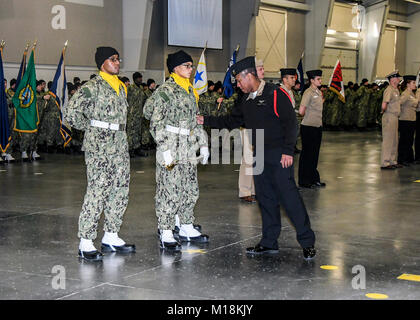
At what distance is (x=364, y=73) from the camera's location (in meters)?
34.6

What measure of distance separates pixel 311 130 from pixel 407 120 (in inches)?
155

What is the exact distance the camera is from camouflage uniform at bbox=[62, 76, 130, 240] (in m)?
5.85

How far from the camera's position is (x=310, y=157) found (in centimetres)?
1062

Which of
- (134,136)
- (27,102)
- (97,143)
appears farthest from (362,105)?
(97,143)

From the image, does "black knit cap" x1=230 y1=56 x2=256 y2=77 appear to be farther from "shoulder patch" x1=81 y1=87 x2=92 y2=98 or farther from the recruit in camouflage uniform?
the recruit in camouflage uniform

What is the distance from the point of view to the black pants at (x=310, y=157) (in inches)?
417

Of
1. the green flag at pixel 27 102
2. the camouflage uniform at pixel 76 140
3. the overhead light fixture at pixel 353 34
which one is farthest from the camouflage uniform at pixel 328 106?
the green flag at pixel 27 102

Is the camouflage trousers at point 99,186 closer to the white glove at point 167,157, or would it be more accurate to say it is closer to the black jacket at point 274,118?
the white glove at point 167,157

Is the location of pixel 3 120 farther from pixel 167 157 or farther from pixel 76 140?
pixel 167 157

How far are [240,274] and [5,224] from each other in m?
3.51

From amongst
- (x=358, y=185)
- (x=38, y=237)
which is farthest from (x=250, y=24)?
(x=38, y=237)

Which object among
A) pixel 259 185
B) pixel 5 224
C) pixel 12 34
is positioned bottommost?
pixel 5 224

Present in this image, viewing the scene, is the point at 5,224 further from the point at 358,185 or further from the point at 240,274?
the point at 358,185

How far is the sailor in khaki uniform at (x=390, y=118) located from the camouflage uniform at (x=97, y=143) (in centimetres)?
798
